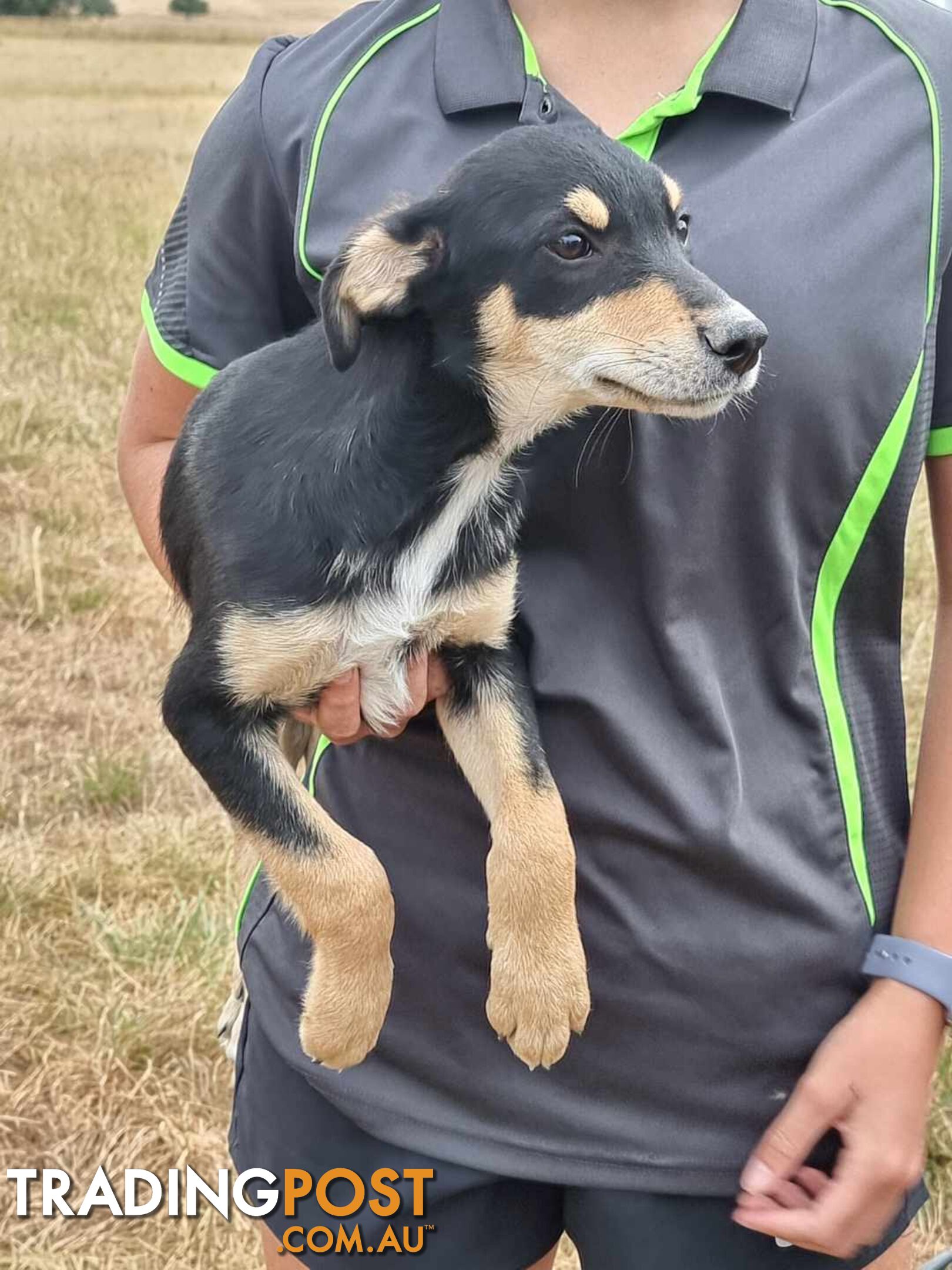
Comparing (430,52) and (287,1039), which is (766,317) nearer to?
(430,52)

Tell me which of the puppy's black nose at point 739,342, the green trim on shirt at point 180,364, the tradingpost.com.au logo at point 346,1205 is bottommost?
the tradingpost.com.au logo at point 346,1205

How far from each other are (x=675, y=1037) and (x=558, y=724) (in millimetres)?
353

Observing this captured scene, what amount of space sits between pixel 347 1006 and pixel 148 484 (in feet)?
2.55

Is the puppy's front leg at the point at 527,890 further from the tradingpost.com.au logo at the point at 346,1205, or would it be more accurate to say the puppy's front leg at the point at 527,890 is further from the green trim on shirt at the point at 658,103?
the green trim on shirt at the point at 658,103

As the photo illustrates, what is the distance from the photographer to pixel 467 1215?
5.53ft

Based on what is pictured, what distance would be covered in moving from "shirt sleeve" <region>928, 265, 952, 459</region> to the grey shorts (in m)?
0.85

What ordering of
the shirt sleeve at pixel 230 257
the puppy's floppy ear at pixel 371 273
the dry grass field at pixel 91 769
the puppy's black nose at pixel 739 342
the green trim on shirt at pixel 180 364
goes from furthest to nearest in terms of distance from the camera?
the dry grass field at pixel 91 769, the green trim on shirt at pixel 180 364, the shirt sleeve at pixel 230 257, the puppy's floppy ear at pixel 371 273, the puppy's black nose at pixel 739 342

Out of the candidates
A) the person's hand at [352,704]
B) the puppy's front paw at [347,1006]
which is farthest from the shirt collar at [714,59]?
the puppy's front paw at [347,1006]

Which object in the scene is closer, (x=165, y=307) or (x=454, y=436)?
(x=454, y=436)

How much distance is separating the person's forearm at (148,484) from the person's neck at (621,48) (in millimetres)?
702

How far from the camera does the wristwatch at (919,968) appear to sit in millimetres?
1575

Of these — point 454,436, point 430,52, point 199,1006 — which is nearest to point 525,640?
point 454,436

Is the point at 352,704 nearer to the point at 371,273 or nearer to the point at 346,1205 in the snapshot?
the point at 371,273

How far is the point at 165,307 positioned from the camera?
1903 millimetres
